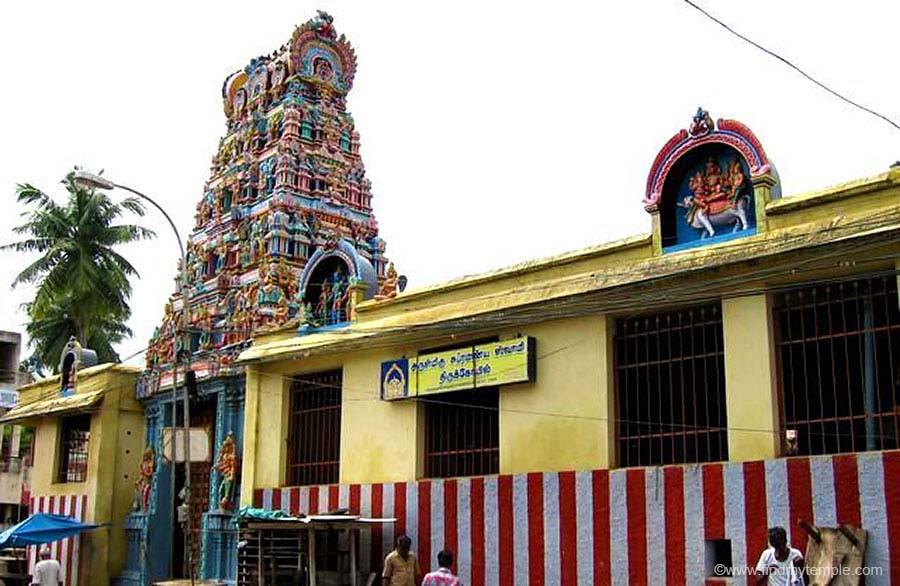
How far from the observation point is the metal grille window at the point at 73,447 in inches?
985

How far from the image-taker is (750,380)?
38.8 ft

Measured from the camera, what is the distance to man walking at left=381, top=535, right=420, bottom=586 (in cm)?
1254

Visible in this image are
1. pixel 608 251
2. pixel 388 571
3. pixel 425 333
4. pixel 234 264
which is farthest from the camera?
pixel 234 264

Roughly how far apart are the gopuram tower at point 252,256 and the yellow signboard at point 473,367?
318cm

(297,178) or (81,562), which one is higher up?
(297,178)

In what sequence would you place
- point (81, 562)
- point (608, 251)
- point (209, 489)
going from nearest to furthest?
point (608, 251) < point (209, 489) < point (81, 562)

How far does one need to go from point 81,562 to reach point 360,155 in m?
12.2

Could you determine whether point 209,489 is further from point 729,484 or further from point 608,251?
point 729,484

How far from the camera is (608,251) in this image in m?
13.6

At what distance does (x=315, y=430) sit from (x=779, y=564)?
8.95 metres

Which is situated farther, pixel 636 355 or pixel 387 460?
pixel 387 460

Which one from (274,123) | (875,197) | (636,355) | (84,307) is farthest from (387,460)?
(84,307)

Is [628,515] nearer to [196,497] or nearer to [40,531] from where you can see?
[196,497]

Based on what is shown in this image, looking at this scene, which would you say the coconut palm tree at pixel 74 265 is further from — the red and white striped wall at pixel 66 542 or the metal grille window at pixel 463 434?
the metal grille window at pixel 463 434
